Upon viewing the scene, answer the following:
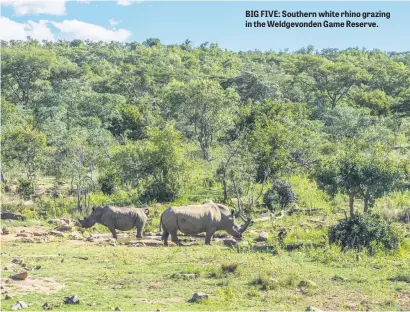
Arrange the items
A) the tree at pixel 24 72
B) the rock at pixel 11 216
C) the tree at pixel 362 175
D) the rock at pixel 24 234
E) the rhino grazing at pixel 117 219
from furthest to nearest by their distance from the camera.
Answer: the tree at pixel 24 72
the rock at pixel 11 216
the rhino grazing at pixel 117 219
the rock at pixel 24 234
the tree at pixel 362 175

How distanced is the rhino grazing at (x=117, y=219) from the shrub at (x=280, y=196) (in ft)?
18.5

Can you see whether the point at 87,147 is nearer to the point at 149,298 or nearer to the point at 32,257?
the point at 32,257

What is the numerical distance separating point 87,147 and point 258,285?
1568cm

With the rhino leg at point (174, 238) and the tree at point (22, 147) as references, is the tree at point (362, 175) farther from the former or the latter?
the tree at point (22, 147)

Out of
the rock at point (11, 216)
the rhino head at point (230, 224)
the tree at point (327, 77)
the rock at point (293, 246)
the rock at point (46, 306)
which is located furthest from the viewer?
the tree at point (327, 77)

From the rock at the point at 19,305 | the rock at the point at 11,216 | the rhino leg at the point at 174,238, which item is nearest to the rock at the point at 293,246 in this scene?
the rhino leg at the point at 174,238

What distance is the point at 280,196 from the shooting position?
67.3ft

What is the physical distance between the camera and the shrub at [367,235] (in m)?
13.5

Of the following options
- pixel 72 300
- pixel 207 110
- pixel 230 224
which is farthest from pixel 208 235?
pixel 207 110

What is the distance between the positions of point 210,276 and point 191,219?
474cm

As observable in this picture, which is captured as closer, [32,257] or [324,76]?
[32,257]

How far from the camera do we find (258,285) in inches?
399

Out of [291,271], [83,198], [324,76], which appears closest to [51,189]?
[83,198]

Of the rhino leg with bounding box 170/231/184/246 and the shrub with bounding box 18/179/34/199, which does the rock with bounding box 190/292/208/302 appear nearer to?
the rhino leg with bounding box 170/231/184/246
